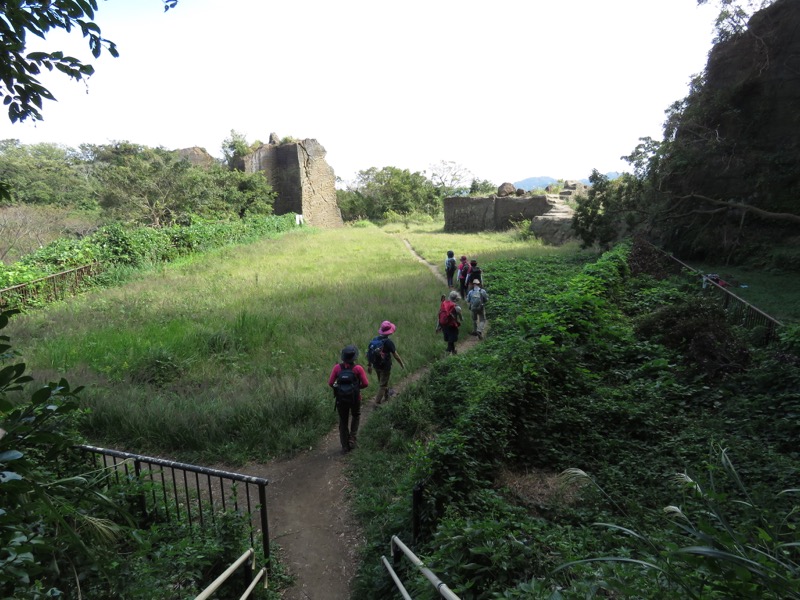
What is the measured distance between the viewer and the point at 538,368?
6926 mm

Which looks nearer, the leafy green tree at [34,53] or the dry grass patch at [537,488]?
the leafy green tree at [34,53]

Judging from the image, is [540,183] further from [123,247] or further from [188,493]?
[188,493]

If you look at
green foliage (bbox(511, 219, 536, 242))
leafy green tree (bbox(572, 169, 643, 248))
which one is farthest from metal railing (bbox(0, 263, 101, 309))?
green foliage (bbox(511, 219, 536, 242))

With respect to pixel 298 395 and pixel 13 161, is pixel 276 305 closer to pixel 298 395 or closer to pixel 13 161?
pixel 298 395

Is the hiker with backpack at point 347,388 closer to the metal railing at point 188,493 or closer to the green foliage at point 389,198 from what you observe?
the metal railing at point 188,493

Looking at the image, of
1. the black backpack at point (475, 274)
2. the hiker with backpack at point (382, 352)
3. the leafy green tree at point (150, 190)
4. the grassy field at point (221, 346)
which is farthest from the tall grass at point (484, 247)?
the leafy green tree at point (150, 190)

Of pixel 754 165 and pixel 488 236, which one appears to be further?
pixel 488 236

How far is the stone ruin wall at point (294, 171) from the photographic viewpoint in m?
41.0

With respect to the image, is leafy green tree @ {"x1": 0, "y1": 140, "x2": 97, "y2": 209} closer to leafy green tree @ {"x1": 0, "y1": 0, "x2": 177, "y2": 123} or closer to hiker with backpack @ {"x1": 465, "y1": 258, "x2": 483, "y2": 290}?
hiker with backpack @ {"x1": 465, "y1": 258, "x2": 483, "y2": 290}

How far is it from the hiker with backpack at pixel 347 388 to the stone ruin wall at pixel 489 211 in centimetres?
2964

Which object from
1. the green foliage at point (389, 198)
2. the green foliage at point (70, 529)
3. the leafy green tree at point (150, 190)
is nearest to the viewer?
the green foliage at point (70, 529)

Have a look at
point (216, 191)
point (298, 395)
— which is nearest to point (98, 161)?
point (216, 191)

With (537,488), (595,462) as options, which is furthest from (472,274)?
(537,488)

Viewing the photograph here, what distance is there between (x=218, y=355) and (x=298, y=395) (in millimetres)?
3496
